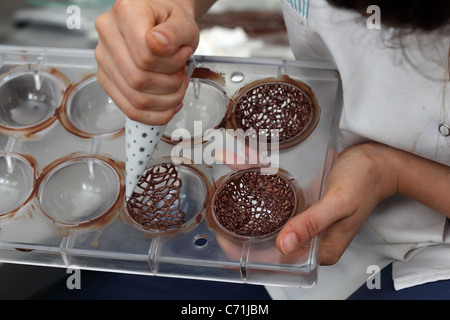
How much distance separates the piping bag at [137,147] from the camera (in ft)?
1.81

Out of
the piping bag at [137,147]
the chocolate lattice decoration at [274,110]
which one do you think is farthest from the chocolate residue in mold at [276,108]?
the piping bag at [137,147]

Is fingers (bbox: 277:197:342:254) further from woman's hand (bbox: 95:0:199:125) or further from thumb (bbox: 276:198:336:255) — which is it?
woman's hand (bbox: 95:0:199:125)

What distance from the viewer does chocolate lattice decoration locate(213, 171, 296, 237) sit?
1.89 feet

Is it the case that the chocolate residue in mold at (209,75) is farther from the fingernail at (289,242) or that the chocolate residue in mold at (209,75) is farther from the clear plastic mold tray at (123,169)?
the fingernail at (289,242)

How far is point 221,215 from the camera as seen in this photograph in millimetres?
582

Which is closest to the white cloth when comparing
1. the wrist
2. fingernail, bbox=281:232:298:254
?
the wrist

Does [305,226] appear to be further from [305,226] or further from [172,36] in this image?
[172,36]

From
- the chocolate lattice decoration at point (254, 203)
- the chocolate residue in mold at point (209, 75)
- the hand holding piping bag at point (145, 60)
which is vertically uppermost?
the hand holding piping bag at point (145, 60)

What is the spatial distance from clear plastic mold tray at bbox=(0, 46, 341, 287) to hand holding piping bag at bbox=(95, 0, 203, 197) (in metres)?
0.07

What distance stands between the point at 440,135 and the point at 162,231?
29 cm

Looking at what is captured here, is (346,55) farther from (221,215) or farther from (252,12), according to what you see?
(252,12)

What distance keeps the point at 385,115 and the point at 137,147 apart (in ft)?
0.83

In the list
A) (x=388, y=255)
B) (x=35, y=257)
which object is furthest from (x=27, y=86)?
(x=388, y=255)

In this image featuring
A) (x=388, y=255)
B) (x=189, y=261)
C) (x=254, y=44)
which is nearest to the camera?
(x=189, y=261)
